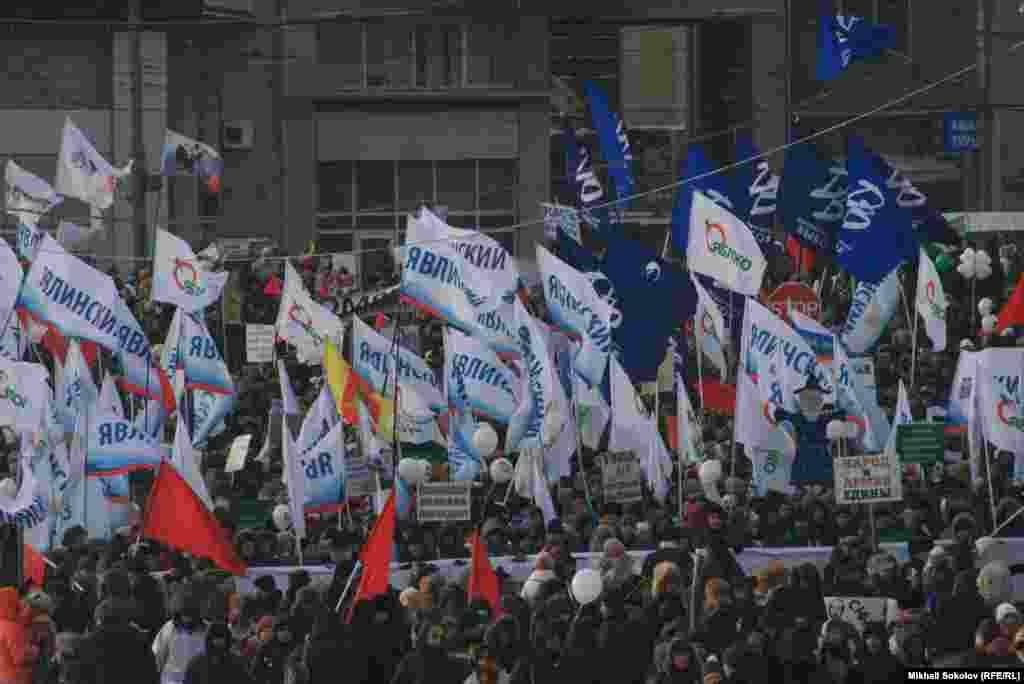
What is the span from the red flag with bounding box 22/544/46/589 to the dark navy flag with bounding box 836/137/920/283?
9.21 meters

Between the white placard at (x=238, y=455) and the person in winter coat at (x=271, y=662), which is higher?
the white placard at (x=238, y=455)

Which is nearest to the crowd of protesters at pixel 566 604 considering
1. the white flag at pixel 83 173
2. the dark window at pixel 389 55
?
the white flag at pixel 83 173

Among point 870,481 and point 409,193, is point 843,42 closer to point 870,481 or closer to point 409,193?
point 870,481

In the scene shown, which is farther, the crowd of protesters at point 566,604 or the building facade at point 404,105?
the building facade at point 404,105

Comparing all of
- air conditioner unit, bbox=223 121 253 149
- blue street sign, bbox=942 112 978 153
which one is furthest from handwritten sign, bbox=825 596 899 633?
air conditioner unit, bbox=223 121 253 149

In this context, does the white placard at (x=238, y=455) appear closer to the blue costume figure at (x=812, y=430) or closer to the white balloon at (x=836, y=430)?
the blue costume figure at (x=812, y=430)

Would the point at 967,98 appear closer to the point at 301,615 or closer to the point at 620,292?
the point at 620,292

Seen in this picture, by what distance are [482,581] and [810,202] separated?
425 inches

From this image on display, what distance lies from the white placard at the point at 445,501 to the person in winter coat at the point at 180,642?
19.1 ft

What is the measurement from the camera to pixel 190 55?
A: 4981 centimetres

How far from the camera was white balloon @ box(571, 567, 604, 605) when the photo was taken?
16328 mm

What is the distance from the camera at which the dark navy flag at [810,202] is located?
91.1 ft

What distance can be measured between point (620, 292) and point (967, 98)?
84.0 feet

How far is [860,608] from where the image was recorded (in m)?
17.7
